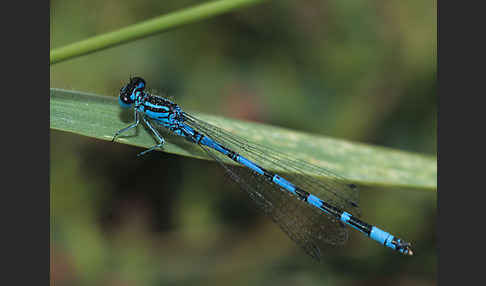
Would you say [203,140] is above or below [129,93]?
below

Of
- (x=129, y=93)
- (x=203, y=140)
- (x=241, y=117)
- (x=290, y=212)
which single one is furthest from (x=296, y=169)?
(x=241, y=117)

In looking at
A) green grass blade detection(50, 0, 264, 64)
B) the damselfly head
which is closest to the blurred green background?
the damselfly head

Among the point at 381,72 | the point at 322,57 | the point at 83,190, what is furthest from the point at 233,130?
the point at 381,72

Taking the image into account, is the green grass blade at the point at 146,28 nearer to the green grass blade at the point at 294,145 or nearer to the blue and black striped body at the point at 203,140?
the green grass blade at the point at 294,145

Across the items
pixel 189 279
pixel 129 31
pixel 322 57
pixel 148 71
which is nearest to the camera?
pixel 129 31

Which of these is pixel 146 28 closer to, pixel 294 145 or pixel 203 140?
pixel 203 140

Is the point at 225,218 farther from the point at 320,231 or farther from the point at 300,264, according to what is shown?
the point at 320,231

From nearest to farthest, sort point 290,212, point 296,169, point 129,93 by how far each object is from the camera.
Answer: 1. point 296,169
2. point 129,93
3. point 290,212
